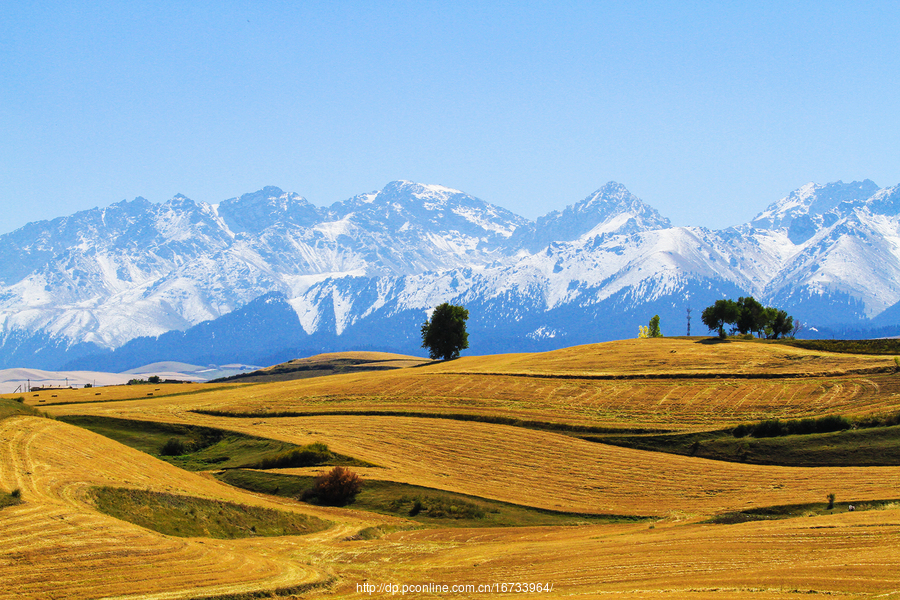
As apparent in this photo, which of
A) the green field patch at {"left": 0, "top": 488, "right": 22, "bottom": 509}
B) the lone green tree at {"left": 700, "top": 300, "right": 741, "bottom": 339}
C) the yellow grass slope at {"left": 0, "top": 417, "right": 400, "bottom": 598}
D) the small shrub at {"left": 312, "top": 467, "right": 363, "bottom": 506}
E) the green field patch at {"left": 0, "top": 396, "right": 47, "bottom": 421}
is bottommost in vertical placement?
the small shrub at {"left": 312, "top": 467, "right": 363, "bottom": 506}

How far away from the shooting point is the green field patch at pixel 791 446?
182 ft

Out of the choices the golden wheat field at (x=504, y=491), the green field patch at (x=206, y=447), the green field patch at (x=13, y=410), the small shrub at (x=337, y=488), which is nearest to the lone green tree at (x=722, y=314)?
the golden wheat field at (x=504, y=491)

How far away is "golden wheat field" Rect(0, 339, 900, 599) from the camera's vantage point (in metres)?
29.0

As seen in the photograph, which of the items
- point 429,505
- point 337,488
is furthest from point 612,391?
point 337,488

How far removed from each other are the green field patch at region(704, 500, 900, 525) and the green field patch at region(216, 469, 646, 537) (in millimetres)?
5831

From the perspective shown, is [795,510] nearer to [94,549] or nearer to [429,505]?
[429,505]

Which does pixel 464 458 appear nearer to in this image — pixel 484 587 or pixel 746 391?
pixel 484 587

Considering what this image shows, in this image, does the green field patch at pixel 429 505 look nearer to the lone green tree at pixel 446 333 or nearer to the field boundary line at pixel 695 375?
the field boundary line at pixel 695 375

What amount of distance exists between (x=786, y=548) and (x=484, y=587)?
13.6m

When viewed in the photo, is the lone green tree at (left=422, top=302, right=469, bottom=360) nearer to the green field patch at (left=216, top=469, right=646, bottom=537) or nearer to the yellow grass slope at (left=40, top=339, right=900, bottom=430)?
the yellow grass slope at (left=40, top=339, right=900, bottom=430)

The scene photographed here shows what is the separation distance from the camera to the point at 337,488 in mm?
49750

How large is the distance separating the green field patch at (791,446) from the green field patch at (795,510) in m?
12.6

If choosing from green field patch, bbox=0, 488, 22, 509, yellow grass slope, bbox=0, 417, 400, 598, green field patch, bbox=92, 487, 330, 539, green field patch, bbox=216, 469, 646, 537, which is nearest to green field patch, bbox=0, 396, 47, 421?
yellow grass slope, bbox=0, 417, 400, 598

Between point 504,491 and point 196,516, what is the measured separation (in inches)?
840
